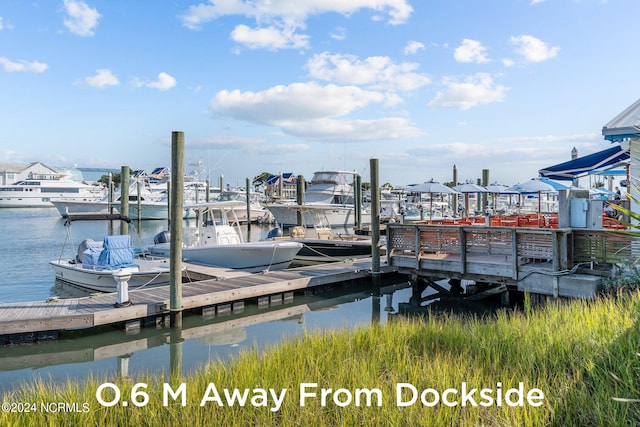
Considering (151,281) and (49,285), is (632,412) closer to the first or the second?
(151,281)

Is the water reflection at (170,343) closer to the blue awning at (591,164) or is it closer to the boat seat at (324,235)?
the blue awning at (591,164)

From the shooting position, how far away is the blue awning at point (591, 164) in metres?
14.6

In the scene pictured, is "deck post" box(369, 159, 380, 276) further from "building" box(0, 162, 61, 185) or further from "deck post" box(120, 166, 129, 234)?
"building" box(0, 162, 61, 185)

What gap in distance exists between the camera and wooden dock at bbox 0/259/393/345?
9.76 metres

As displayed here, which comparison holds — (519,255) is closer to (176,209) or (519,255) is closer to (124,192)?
(176,209)

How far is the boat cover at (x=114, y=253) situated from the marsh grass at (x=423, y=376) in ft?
31.8

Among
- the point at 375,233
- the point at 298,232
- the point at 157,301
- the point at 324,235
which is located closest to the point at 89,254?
the point at 157,301

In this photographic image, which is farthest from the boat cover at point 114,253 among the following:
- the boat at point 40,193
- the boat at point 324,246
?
the boat at point 40,193

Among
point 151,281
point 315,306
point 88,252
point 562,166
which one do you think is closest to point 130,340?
point 151,281

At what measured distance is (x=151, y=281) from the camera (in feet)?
45.8

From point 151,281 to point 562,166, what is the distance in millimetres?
13077

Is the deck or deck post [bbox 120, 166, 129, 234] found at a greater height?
deck post [bbox 120, 166, 129, 234]

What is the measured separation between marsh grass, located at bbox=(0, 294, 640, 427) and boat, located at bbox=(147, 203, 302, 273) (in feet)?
31.3

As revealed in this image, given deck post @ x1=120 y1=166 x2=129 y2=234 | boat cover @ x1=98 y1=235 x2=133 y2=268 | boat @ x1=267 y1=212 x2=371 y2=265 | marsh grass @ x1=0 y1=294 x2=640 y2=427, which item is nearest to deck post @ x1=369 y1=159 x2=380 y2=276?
boat @ x1=267 y1=212 x2=371 y2=265
